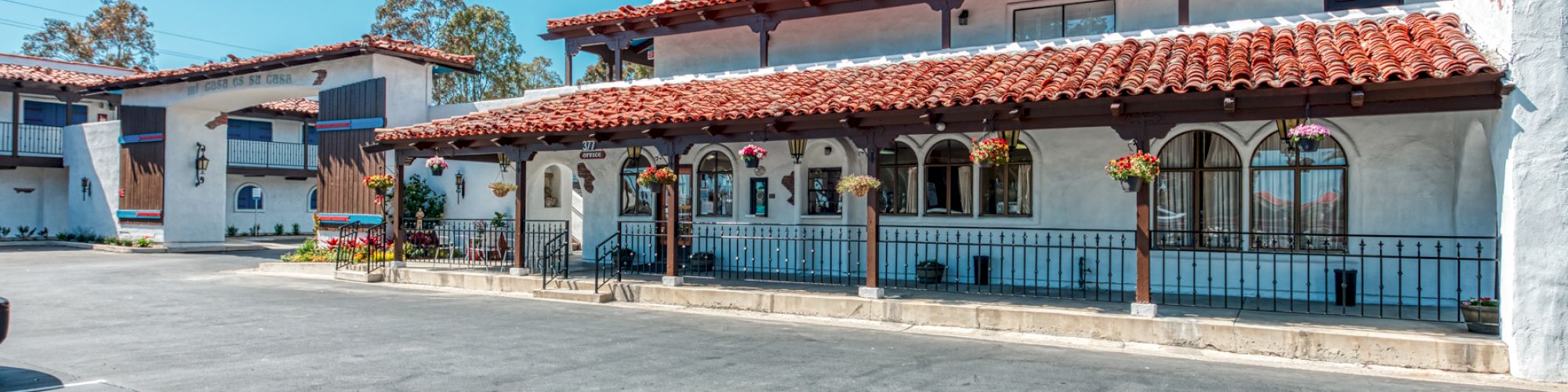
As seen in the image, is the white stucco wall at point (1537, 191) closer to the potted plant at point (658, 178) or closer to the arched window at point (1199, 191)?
the arched window at point (1199, 191)

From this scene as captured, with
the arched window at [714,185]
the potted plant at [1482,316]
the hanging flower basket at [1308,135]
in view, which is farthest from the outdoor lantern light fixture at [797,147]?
the potted plant at [1482,316]

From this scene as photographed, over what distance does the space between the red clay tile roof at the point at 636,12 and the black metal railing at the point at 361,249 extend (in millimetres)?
4988

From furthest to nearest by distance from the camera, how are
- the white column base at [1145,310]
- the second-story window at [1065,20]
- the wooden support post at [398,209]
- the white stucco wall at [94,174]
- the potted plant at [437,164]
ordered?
the white stucco wall at [94,174]
the wooden support post at [398,209]
the potted plant at [437,164]
the second-story window at [1065,20]
the white column base at [1145,310]

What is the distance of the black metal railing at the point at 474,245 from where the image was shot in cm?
1653

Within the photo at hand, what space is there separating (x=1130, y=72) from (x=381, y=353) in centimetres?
839

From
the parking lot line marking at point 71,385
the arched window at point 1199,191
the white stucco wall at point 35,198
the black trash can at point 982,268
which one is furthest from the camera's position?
the white stucco wall at point 35,198

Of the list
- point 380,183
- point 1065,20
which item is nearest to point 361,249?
point 380,183

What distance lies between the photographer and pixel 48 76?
26203 mm

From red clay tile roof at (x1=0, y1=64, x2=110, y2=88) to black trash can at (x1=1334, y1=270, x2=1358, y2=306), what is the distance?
3058cm

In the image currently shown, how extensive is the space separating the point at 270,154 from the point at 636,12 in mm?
21234

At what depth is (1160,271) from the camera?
485 inches

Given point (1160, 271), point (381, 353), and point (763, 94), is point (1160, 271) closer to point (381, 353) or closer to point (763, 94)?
point (763, 94)

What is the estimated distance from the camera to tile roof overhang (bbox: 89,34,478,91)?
65.3 feet

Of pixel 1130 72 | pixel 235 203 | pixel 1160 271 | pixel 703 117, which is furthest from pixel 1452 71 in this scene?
pixel 235 203
